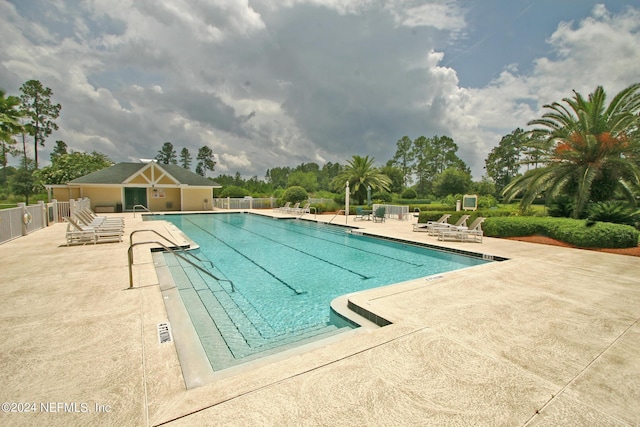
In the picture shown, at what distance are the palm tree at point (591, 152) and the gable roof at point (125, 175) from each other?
25.2 m

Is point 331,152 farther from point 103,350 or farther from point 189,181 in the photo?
point 103,350

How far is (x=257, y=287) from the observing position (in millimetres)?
6598

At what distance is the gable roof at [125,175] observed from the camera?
23.9 meters

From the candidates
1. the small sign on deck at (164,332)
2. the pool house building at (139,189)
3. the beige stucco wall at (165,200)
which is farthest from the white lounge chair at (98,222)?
the beige stucco wall at (165,200)

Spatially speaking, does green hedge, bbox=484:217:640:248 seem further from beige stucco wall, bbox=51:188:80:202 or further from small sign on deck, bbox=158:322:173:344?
beige stucco wall, bbox=51:188:80:202

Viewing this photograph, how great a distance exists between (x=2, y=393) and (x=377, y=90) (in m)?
27.5

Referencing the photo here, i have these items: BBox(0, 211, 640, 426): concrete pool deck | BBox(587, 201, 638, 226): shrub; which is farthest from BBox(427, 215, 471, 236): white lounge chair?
BBox(0, 211, 640, 426): concrete pool deck

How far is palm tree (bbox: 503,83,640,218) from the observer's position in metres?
11.3

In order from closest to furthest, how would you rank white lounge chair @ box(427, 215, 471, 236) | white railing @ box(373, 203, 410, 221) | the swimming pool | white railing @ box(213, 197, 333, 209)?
the swimming pool < white lounge chair @ box(427, 215, 471, 236) < white railing @ box(373, 203, 410, 221) < white railing @ box(213, 197, 333, 209)

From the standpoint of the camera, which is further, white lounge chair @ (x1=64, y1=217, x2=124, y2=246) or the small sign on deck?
white lounge chair @ (x1=64, y1=217, x2=124, y2=246)

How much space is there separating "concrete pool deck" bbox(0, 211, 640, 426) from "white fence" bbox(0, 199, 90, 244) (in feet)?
20.8

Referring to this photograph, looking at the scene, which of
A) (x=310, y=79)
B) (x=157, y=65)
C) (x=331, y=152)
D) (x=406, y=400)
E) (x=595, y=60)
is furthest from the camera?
(x=331, y=152)

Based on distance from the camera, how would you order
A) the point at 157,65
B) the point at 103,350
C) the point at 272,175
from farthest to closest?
the point at 272,175 < the point at 157,65 < the point at 103,350

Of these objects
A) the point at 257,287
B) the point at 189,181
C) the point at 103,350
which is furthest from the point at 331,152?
the point at 103,350
